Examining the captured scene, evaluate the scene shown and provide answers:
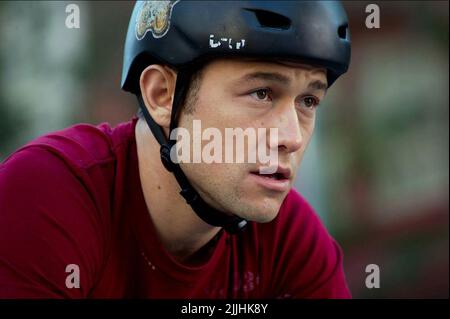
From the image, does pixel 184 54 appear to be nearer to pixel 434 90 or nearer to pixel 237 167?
pixel 237 167

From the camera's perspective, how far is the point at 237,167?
324cm

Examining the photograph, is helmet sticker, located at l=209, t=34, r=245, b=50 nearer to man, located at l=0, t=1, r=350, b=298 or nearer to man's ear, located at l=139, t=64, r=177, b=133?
man, located at l=0, t=1, r=350, b=298

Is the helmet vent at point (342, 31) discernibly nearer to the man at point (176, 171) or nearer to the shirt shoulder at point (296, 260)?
the man at point (176, 171)

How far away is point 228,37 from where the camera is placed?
3.17 metres

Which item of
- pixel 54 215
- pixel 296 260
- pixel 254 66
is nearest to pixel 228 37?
pixel 254 66

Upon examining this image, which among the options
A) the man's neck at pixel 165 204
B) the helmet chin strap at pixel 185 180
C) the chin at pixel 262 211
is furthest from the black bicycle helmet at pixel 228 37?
the chin at pixel 262 211

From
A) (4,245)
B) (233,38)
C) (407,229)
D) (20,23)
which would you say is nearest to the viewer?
(4,245)

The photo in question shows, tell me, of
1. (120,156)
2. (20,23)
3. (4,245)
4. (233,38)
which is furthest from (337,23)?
(20,23)

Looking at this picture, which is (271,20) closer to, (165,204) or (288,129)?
(288,129)

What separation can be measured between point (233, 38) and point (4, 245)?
1249 mm

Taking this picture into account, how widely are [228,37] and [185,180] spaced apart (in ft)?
2.26

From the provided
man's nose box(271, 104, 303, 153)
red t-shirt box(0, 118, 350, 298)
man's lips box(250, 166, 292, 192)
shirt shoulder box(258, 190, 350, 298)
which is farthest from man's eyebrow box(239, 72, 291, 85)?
shirt shoulder box(258, 190, 350, 298)

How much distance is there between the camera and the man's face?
321 cm

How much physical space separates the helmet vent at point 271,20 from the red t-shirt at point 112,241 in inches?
35.2
